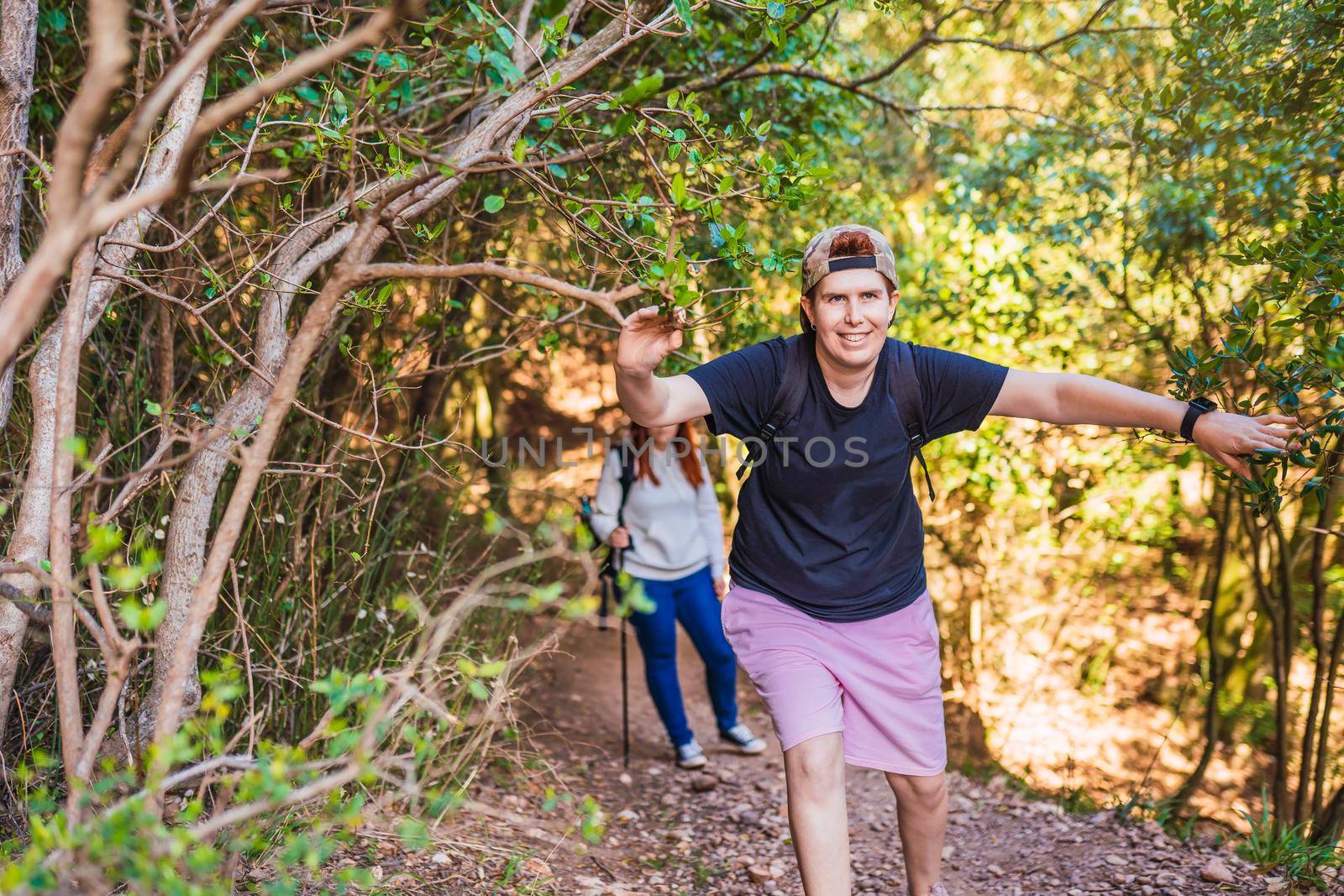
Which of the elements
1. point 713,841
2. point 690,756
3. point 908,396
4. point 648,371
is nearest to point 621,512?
point 690,756

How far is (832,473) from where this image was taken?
2740mm

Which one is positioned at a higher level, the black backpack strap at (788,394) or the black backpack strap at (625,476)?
the black backpack strap at (788,394)

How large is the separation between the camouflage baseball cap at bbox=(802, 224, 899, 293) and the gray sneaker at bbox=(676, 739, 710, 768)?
9.63 ft

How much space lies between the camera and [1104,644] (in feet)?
22.8

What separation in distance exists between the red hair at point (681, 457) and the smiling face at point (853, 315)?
6.70ft

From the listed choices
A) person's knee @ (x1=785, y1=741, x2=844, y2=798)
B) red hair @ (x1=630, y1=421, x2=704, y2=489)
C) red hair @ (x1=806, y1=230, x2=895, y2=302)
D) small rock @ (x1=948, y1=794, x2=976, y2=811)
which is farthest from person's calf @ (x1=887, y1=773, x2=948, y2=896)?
red hair @ (x1=630, y1=421, x2=704, y2=489)

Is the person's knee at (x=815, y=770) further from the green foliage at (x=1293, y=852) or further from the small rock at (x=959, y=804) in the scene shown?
the small rock at (x=959, y=804)

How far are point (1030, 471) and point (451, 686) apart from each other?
352cm

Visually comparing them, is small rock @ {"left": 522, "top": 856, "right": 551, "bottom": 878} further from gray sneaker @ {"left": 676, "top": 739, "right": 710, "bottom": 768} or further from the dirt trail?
gray sneaker @ {"left": 676, "top": 739, "right": 710, "bottom": 768}

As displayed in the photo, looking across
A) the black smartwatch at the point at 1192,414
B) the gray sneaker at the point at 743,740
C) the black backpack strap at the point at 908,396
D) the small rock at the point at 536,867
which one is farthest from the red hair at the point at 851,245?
the gray sneaker at the point at 743,740

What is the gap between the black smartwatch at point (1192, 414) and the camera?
8.49 ft

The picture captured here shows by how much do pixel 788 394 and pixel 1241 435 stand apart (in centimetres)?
117

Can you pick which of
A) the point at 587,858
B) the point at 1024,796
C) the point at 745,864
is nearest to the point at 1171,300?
the point at 1024,796

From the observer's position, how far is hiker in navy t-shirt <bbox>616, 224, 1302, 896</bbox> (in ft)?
8.75
